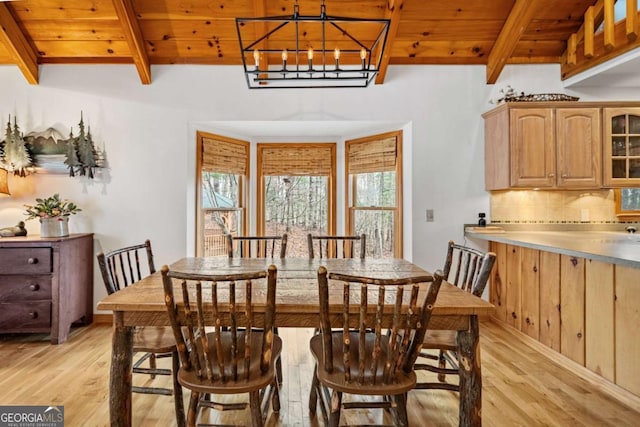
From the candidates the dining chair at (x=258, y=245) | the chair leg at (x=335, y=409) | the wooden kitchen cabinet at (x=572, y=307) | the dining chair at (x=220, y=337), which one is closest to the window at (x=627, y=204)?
the wooden kitchen cabinet at (x=572, y=307)

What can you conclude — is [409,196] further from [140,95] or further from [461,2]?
[140,95]

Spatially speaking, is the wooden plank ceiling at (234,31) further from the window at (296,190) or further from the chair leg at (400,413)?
the chair leg at (400,413)

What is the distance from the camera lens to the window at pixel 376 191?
396 centimetres

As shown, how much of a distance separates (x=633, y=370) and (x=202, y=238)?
12.2 feet

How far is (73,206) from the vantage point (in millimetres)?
3523

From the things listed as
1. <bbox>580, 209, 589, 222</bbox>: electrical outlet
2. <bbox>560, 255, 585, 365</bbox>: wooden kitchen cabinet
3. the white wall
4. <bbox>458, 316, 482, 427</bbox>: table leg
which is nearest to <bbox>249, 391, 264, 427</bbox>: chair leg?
<bbox>458, 316, 482, 427</bbox>: table leg

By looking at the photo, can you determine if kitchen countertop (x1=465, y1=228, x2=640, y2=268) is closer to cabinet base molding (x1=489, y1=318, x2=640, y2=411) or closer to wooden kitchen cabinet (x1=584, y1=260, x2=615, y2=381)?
wooden kitchen cabinet (x1=584, y1=260, x2=615, y2=381)

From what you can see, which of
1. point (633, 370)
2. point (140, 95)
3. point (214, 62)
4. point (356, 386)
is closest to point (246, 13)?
point (214, 62)

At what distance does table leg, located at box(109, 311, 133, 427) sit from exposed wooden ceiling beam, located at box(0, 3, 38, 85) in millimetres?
3110

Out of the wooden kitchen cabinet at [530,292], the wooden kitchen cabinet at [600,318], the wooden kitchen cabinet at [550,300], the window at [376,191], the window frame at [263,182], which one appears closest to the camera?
the wooden kitchen cabinet at [600,318]

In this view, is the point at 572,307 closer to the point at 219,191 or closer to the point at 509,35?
the point at 509,35

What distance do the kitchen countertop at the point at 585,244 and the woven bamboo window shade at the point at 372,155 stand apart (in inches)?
44.1

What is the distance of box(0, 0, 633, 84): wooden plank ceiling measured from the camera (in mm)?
3229

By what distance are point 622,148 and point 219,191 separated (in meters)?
4.08
